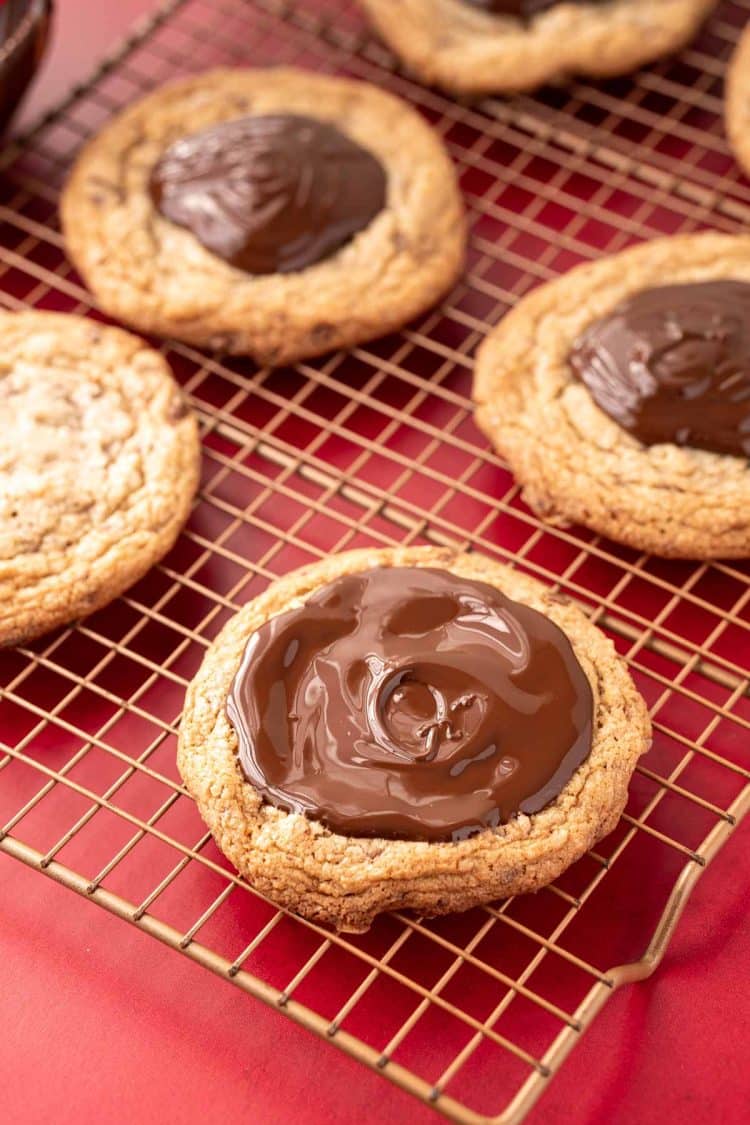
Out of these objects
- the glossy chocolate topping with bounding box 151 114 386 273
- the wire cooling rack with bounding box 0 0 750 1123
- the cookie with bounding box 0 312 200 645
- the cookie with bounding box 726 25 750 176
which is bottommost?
the wire cooling rack with bounding box 0 0 750 1123

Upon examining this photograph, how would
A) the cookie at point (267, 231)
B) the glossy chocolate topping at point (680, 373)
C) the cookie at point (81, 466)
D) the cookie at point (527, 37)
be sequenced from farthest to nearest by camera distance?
1. the cookie at point (527, 37)
2. the cookie at point (267, 231)
3. the glossy chocolate topping at point (680, 373)
4. the cookie at point (81, 466)

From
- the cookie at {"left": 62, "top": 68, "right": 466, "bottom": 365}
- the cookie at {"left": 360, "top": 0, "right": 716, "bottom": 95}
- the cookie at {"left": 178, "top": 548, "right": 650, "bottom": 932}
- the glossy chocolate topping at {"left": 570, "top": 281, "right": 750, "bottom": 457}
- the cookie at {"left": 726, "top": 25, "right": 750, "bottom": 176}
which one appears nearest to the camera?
the cookie at {"left": 178, "top": 548, "right": 650, "bottom": 932}

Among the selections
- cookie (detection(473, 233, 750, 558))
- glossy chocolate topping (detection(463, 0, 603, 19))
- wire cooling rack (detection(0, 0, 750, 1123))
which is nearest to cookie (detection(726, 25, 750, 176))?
wire cooling rack (detection(0, 0, 750, 1123))

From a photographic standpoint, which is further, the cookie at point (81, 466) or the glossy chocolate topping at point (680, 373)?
the glossy chocolate topping at point (680, 373)

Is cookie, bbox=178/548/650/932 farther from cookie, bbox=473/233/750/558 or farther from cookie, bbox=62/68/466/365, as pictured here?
cookie, bbox=62/68/466/365

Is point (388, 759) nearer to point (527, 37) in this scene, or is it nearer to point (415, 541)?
point (415, 541)

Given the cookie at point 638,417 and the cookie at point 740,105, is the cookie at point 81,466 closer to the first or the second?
the cookie at point 638,417

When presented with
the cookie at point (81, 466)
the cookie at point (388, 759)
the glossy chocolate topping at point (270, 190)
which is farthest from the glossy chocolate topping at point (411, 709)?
the glossy chocolate topping at point (270, 190)

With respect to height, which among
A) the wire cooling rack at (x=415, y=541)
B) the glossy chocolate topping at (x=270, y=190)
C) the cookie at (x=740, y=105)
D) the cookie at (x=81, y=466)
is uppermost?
the glossy chocolate topping at (x=270, y=190)
